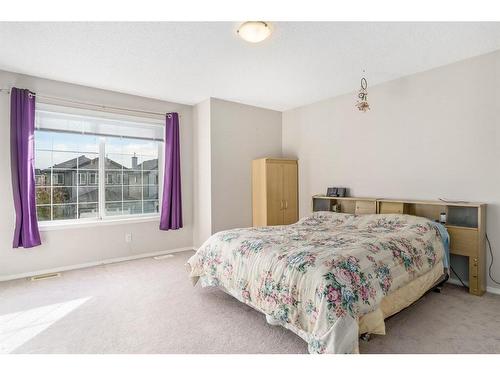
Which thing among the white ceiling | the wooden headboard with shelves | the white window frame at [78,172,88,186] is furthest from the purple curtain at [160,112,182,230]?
the wooden headboard with shelves

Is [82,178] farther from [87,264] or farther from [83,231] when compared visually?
[87,264]

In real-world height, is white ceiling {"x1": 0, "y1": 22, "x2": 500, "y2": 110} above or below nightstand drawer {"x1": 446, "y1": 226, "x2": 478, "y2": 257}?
above

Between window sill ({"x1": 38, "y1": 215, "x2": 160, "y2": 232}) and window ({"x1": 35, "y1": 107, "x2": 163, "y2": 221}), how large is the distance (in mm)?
82

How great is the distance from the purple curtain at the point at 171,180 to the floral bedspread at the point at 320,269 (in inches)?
66.4

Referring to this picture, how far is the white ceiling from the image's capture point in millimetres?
2439

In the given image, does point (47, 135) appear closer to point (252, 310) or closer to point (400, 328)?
point (252, 310)

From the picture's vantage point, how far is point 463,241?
2.95 metres

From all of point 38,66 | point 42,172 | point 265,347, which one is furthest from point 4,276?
point 265,347

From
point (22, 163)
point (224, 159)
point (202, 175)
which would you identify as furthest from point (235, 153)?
point (22, 163)

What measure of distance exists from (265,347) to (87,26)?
286 centimetres

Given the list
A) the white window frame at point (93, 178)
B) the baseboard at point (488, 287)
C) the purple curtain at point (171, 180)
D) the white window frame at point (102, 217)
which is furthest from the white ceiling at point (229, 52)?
the baseboard at point (488, 287)

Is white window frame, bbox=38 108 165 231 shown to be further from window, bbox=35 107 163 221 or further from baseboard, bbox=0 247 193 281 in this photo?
baseboard, bbox=0 247 193 281

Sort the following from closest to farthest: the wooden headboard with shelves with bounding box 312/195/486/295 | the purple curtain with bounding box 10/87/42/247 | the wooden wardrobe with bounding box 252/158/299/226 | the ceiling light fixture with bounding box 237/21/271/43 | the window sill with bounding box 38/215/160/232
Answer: the ceiling light fixture with bounding box 237/21/271/43
the wooden headboard with shelves with bounding box 312/195/486/295
the purple curtain with bounding box 10/87/42/247
the window sill with bounding box 38/215/160/232
the wooden wardrobe with bounding box 252/158/299/226

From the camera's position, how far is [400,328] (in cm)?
222
